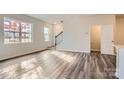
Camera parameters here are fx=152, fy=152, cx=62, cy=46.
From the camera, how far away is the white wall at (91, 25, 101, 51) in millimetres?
11682

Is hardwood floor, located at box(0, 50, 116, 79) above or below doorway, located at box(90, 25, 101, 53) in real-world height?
below

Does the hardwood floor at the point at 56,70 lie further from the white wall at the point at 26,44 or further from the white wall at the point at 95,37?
the white wall at the point at 95,37

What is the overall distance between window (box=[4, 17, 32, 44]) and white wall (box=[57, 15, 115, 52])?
2.87 meters

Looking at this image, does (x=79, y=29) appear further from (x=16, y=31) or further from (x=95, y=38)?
(x=16, y=31)

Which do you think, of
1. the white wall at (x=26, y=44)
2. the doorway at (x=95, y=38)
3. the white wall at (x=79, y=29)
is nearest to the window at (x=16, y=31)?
the white wall at (x=26, y=44)

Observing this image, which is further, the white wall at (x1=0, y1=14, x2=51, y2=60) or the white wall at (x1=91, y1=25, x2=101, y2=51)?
the white wall at (x1=91, y1=25, x2=101, y2=51)

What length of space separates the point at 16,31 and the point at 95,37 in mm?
6081

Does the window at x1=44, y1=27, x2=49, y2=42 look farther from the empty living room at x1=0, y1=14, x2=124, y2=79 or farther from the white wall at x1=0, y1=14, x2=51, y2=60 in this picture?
the white wall at x1=0, y1=14, x2=51, y2=60

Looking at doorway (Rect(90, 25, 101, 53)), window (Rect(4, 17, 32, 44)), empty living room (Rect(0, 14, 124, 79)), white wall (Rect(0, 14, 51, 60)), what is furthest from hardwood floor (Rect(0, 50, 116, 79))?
doorway (Rect(90, 25, 101, 53))

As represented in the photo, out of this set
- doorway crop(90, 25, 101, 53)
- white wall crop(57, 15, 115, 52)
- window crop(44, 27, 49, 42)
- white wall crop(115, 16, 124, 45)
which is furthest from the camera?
window crop(44, 27, 49, 42)
